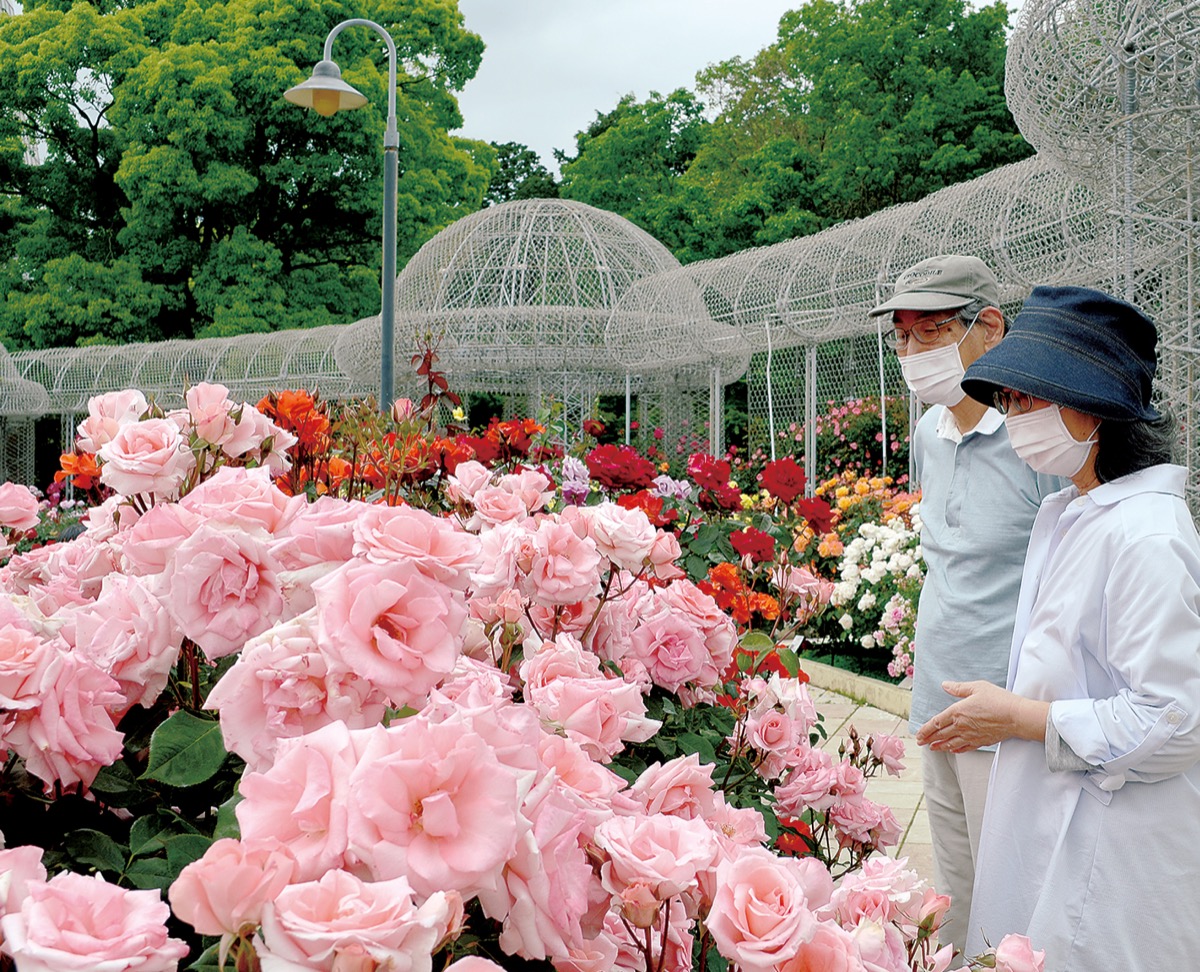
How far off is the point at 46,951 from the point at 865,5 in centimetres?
2659

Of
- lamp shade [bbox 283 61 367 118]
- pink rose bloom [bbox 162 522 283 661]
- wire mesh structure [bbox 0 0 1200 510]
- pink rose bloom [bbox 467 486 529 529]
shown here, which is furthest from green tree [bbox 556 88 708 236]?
pink rose bloom [bbox 162 522 283 661]

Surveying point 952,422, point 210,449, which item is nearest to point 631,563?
point 210,449

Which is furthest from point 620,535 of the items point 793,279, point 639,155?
point 639,155

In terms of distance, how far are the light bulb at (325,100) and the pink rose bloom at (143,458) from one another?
6.96m

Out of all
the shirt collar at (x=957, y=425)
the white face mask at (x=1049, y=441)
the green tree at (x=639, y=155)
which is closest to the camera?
the white face mask at (x=1049, y=441)

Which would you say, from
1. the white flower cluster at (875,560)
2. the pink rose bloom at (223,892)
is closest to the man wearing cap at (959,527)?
the pink rose bloom at (223,892)

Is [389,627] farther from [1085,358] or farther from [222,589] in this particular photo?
[1085,358]

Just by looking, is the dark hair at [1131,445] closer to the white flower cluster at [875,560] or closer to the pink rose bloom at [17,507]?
the pink rose bloom at [17,507]

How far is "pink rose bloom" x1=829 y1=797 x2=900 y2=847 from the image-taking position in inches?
65.9

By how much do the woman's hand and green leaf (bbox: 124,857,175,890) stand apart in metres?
1.34

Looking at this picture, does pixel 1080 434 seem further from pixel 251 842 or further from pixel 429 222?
pixel 429 222

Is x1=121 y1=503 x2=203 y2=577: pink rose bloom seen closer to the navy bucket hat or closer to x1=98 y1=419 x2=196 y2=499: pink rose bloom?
x1=98 y1=419 x2=196 y2=499: pink rose bloom

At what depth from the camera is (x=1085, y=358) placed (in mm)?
1726

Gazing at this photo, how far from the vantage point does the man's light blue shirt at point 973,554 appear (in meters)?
2.34
